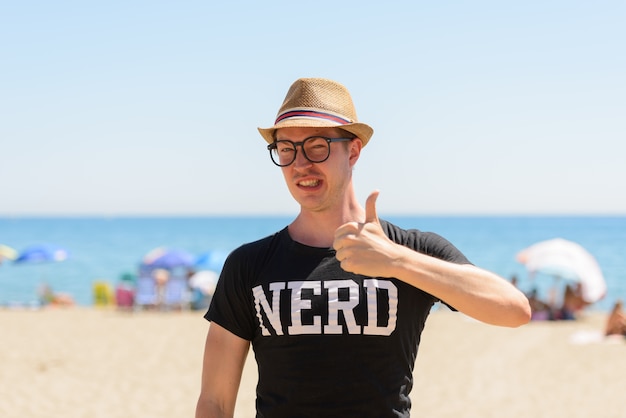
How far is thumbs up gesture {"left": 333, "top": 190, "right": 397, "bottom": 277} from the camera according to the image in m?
1.92

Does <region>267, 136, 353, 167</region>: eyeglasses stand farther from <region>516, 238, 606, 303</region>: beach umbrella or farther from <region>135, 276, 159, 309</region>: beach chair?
<region>135, 276, 159, 309</region>: beach chair

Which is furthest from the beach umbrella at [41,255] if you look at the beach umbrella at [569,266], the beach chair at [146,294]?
the beach umbrella at [569,266]

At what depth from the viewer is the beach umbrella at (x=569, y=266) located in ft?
53.8

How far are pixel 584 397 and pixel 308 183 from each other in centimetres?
852

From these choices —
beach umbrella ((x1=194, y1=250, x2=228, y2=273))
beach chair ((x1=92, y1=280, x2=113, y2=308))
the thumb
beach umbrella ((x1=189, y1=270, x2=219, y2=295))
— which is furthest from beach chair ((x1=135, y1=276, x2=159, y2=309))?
the thumb

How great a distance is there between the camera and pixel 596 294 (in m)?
16.4

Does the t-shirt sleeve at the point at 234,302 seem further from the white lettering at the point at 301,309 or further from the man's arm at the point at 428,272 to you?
the man's arm at the point at 428,272

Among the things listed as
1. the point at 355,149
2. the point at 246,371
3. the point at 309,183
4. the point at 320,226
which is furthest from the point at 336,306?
the point at 246,371

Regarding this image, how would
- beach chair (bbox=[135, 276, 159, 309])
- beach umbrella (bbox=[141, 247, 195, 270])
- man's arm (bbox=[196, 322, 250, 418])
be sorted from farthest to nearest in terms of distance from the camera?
1. beach umbrella (bbox=[141, 247, 195, 270])
2. beach chair (bbox=[135, 276, 159, 309])
3. man's arm (bbox=[196, 322, 250, 418])

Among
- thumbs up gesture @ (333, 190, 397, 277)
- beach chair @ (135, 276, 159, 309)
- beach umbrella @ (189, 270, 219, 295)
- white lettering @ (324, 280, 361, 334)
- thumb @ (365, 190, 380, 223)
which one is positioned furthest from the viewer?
beach umbrella @ (189, 270, 219, 295)

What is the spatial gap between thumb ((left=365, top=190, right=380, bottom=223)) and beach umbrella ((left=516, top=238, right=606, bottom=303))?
15191 millimetres

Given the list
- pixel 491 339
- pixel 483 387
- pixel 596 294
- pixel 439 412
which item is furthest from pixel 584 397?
pixel 596 294

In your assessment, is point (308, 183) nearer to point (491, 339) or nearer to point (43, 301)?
point (491, 339)

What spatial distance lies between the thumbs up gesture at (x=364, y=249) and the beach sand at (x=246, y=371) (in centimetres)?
699
